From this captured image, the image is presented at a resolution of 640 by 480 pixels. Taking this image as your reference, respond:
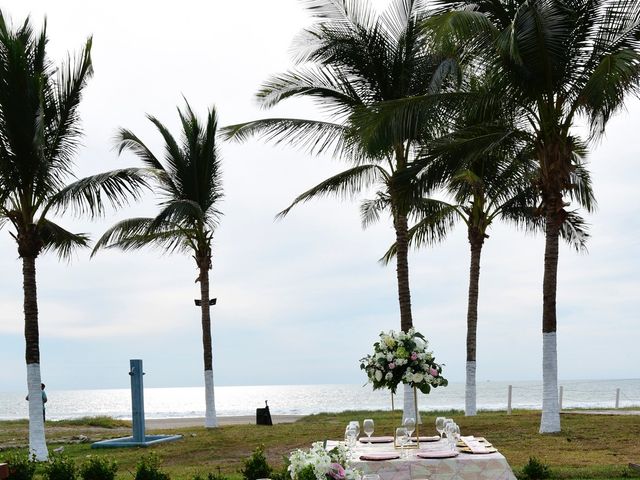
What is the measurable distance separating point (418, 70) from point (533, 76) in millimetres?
3594

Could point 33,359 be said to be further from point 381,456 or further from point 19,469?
point 381,456

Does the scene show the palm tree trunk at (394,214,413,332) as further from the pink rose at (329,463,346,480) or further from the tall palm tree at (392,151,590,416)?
the pink rose at (329,463,346,480)

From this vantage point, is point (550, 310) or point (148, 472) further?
point (550, 310)

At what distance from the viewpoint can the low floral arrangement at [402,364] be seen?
8844 mm

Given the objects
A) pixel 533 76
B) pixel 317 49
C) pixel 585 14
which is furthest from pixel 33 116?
pixel 585 14

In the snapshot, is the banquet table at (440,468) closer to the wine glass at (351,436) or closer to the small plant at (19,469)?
the wine glass at (351,436)

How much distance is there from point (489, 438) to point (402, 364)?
667cm

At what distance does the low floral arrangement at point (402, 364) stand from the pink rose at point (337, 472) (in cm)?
328

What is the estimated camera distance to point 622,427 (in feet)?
49.8

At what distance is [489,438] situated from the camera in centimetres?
1474

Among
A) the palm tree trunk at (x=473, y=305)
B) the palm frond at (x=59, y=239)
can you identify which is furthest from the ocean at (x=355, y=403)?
the palm frond at (x=59, y=239)

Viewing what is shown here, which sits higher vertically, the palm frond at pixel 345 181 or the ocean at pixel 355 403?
the palm frond at pixel 345 181

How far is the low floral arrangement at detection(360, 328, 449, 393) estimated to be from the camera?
8844 millimetres

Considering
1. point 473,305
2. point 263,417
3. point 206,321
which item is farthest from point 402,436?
point 206,321
